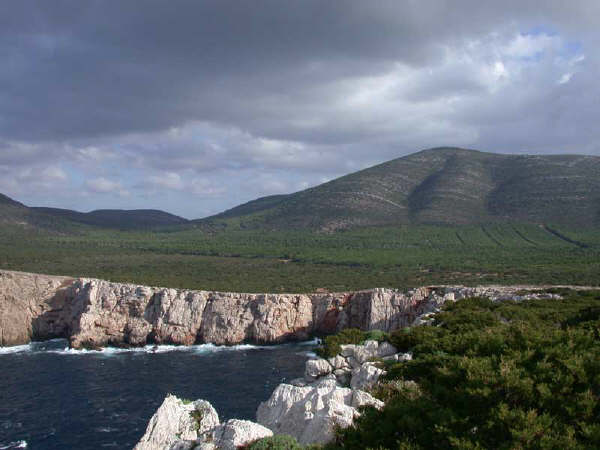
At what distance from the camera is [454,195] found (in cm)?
13312

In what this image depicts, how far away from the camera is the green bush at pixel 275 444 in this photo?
11.5 meters

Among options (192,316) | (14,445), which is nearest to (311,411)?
(14,445)

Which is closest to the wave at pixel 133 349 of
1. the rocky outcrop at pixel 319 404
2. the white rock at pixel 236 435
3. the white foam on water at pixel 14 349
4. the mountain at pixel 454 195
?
the white foam on water at pixel 14 349

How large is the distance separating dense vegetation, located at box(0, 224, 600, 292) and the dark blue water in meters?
14.7

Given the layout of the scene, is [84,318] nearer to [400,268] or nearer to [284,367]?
[284,367]

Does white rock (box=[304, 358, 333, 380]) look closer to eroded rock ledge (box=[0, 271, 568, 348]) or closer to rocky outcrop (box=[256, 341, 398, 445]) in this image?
rocky outcrop (box=[256, 341, 398, 445])

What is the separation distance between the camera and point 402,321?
166 feet

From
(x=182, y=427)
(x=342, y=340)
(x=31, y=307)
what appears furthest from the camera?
(x=31, y=307)

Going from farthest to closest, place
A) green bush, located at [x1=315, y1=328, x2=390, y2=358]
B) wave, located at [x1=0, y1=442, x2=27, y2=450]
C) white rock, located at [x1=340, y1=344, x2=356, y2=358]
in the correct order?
1. wave, located at [x1=0, y1=442, x2=27, y2=450]
2. green bush, located at [x1=315, y1=328, x2=390, y2=358]
3. white rock, located at [x1=340, y1=344, x2=356, y2=358]

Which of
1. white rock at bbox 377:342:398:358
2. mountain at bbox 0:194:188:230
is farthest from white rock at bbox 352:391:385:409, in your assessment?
mountain at bbox 0:194:188:230

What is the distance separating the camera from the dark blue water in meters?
30.1

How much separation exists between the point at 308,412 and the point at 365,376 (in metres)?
5.03

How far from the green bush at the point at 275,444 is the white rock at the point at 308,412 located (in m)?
0.96

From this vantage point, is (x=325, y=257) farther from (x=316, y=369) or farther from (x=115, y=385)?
(x=316, y=369)
